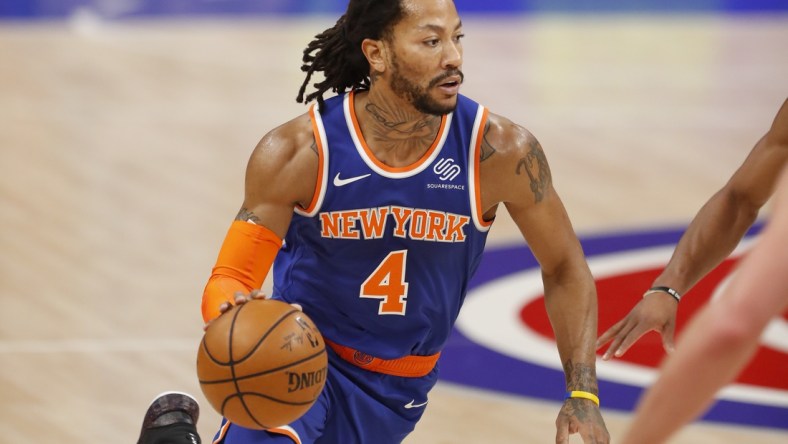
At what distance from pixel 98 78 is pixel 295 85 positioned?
2.23m

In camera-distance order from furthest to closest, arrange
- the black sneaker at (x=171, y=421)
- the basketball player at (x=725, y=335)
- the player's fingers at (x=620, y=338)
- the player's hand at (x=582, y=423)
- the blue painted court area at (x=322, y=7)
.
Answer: the blue painted court area at (x=322, y=7) < the black sneaker at (x=171, y=421) < the player's fingers at (x=620, y=338) < the player's hand at (x=582, y=423) < the basketball player at (x=725, y=335)

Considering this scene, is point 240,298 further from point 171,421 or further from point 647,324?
point 171,421

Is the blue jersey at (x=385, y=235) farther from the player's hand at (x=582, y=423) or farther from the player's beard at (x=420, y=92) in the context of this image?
the player's hand at (x=582, y=423)

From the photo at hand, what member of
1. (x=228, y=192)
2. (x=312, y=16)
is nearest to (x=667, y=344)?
(x=228, y=192)

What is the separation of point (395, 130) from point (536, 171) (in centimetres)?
53

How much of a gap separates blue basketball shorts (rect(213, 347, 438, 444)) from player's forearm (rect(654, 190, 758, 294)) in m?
1.04

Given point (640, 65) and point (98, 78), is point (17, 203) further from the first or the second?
point (640, 65)

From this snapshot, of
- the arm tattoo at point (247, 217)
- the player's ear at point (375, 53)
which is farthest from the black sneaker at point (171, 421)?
the player's ear at point (375, 53)

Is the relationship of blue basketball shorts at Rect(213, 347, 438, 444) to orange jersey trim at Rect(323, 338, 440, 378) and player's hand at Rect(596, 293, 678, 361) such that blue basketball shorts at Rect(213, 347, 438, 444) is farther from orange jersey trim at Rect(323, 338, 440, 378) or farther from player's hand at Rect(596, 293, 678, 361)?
player's hand at Rect(596, 293, 678, 361)

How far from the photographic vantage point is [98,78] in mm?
15258

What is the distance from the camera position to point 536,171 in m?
4.85

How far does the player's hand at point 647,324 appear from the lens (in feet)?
15.4

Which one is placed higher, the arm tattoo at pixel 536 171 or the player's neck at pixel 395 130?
the player's neck at pixel 395 130

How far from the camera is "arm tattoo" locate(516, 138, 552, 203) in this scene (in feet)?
15.9
